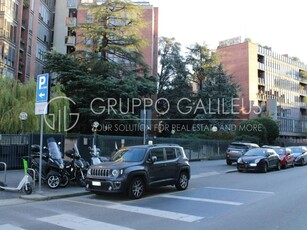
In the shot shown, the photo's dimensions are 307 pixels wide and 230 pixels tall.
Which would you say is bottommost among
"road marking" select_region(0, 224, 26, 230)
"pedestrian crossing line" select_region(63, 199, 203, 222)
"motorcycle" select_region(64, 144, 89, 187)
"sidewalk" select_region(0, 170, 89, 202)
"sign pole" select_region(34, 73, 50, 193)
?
"road marking" select_region(0, 224, 26, 230)

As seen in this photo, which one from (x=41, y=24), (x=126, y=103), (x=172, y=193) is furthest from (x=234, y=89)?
(x=172, y=193)

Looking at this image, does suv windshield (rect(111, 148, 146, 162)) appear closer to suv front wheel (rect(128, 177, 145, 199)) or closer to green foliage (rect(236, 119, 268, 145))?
suv front wheel (rect(128, 177, 145, 199))

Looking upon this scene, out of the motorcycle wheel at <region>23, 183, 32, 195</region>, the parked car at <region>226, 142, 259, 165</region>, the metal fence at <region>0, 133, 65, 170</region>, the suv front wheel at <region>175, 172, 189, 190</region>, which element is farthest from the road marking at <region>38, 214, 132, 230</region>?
the parked car at <region>226, 142, 259, 165</region>

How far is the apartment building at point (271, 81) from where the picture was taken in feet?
229

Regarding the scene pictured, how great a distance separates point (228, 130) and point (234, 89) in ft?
23.9

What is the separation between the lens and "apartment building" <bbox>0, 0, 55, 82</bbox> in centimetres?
3834

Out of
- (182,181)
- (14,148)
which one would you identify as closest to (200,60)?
(14,148)

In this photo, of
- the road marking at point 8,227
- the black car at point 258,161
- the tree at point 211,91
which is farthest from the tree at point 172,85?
the road marking at point 8,227

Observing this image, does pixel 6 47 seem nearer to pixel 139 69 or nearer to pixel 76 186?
pixel 139 69

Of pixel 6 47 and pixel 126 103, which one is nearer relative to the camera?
pixel 126 103

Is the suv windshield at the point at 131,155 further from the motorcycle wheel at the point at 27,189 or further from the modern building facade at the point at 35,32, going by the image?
the modern building facade at the point at 35,32

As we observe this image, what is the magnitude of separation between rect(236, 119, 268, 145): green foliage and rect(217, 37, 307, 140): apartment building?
1996 centimetres

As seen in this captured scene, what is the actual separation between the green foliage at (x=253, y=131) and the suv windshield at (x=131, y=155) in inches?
1243

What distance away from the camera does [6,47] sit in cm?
3847
